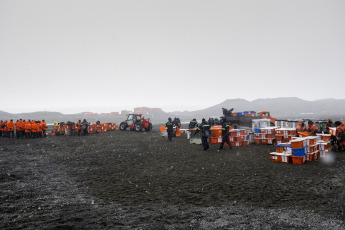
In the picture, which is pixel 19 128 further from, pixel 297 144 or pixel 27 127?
pixel 297 144

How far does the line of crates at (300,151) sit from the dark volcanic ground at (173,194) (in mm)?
403

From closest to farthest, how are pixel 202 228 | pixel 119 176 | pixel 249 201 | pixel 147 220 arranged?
pixel 202 228 → pixel 147 220 → pixel 249 201 → pixel 119 176

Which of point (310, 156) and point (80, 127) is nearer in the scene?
point (310, 156)

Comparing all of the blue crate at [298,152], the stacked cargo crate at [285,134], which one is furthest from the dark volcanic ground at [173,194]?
the stacked cargo crate at [285,134]

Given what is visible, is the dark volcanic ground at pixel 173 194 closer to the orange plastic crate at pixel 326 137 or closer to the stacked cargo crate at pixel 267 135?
the orange plastic crate at pixel 326 137

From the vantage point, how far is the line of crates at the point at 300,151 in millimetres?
8641

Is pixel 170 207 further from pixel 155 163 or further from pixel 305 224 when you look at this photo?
pixel 155 163

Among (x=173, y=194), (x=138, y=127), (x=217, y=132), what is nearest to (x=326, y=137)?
(x=217, y=132)

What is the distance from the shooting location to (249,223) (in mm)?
4301

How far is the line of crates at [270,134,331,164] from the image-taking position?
8641 millimetres

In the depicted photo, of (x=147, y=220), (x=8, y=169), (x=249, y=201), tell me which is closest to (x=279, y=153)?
(x=249, y=201)

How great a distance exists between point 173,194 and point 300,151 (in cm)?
577

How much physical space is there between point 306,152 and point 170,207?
22.2 feet

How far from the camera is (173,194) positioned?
5945mm
